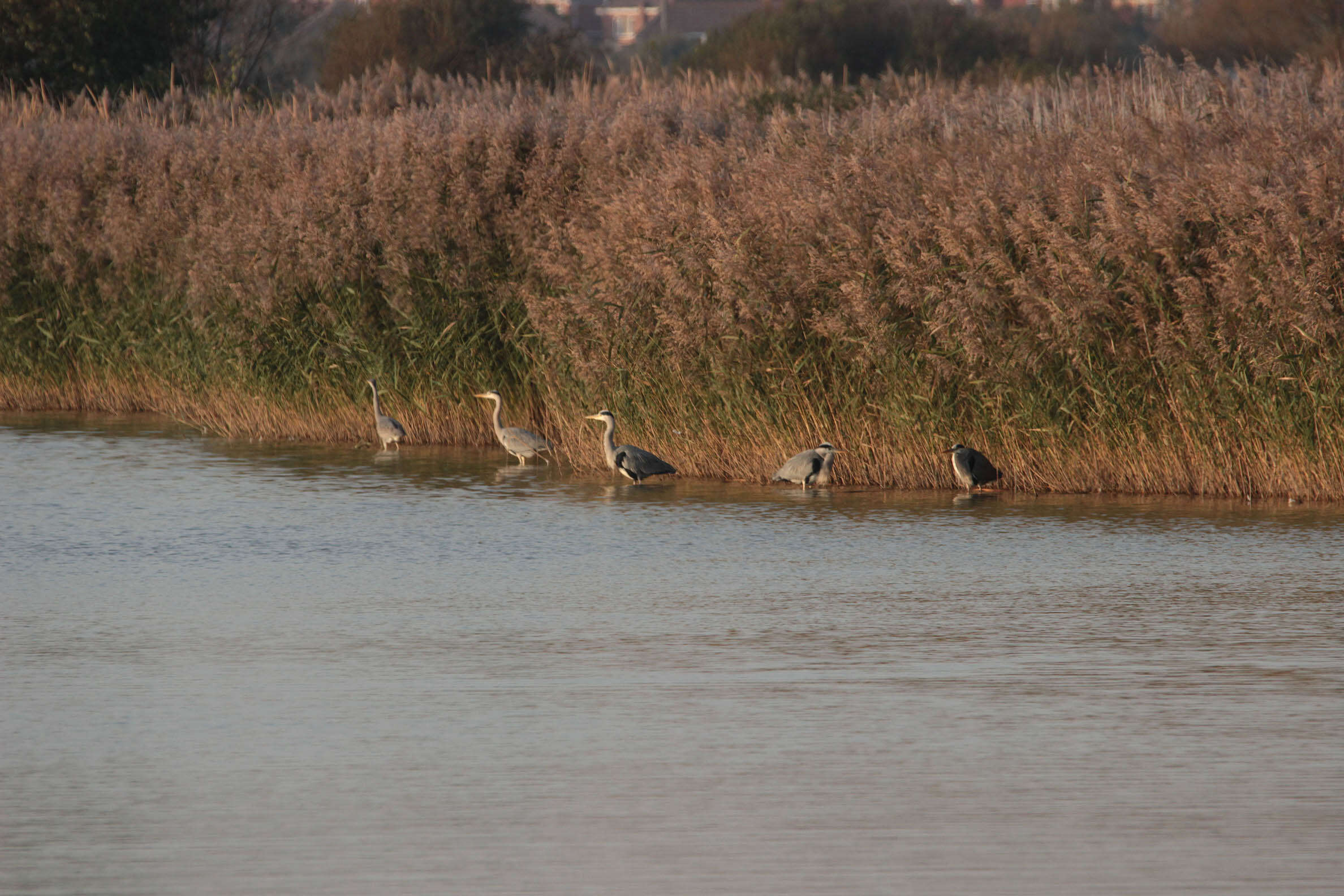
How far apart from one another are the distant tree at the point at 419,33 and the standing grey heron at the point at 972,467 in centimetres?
2823

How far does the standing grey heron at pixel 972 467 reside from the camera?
41.0ft

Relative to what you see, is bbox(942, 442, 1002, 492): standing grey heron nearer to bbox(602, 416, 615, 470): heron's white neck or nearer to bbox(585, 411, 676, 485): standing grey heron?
bbox(585, 411, 676, 485): standing grey heron

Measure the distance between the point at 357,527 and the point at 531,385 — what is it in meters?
4.43

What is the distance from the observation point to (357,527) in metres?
11.7

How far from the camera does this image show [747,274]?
13438 mm

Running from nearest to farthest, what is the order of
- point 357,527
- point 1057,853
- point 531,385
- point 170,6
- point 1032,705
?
1. point 1057,853
2. point 1032,705
3. point 357,527
4. point 531,385
5. point 170,6

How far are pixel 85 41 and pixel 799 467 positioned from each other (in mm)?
18954

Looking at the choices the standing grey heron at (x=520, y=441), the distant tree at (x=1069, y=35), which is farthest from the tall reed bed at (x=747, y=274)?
the distant tree at (x=1069, y=35)

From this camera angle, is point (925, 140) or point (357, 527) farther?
point (925, 140)

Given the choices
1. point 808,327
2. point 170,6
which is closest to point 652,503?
point 808,327

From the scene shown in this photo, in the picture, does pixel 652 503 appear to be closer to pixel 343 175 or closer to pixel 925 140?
pixel 925 140

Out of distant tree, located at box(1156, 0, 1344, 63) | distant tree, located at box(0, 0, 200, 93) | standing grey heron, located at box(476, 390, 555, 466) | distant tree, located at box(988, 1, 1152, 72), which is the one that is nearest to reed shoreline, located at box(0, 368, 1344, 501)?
standing grey heron, located at box(476, 390, 555, 466)

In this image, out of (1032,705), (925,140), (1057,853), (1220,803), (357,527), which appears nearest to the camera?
(1057,853)

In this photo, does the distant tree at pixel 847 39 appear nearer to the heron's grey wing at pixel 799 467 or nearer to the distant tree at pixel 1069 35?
the distant tree at pixel 1069 35
